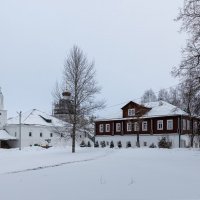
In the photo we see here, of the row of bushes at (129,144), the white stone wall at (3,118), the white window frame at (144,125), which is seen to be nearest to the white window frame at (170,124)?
the row of bushes at (129,144)

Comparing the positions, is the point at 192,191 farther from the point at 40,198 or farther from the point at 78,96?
the point at 78,96

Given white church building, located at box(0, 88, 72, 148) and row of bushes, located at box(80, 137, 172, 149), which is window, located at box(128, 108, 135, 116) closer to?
row of bushes, located at box(80, 137, 172, 149)

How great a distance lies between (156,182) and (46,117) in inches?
3136

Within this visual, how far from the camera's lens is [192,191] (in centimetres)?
1421

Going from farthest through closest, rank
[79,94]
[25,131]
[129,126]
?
[25,131]
[129,126]
[79,94]

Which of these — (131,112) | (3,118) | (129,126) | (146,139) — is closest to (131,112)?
(131,112)

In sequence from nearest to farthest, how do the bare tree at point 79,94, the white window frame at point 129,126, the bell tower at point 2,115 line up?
the bare tree at point 79,94, the white window frame at point 129,126, the bell tower at point 2,115

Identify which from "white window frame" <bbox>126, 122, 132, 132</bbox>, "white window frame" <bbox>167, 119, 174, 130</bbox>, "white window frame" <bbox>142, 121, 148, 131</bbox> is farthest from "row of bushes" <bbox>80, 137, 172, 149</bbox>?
"white window frame" <bbox>142, 121, 148, 131</bbox>

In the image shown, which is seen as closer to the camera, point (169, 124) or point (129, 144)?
point (169, 124)

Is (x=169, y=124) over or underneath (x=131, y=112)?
underneath

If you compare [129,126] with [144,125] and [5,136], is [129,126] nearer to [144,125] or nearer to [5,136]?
[144,125]

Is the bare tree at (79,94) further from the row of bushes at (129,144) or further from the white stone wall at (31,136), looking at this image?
the white stone wall at (31,136)

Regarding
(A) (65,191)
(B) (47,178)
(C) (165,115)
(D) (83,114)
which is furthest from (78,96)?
(A) (65,191)

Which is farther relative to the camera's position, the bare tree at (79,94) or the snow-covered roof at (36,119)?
the snow-covered roof at (36,119)
